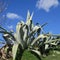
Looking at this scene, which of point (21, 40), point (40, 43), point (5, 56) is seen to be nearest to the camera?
point (5, 56)

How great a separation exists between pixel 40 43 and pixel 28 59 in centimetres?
162

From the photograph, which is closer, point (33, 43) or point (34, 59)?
point (34, 59)

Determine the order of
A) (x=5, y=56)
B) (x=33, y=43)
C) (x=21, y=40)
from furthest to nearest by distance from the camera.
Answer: (x=33, y=43), (x=21, y=40), (x=5, y=56)

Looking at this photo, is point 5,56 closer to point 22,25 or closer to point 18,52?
point 18,52

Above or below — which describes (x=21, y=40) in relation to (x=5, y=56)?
above

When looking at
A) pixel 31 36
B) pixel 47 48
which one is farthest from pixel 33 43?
pixel 47 48

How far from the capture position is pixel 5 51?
20.5 feet

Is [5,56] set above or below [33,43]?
below

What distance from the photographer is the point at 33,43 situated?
722 cm

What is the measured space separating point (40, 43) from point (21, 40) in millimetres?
1231

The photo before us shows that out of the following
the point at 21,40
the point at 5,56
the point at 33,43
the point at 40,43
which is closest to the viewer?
the point at 5,56

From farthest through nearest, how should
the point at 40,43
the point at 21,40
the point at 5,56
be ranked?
the point at 40,43
the point at 21,40
the point at 5,56

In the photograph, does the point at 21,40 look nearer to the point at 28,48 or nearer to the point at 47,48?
the point at 28,48

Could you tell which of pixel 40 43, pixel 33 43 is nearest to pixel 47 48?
pixel 40 43
